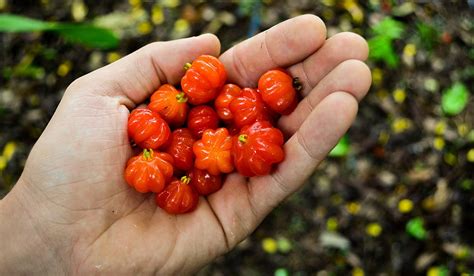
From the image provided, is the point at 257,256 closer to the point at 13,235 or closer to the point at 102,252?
the point at 102,252

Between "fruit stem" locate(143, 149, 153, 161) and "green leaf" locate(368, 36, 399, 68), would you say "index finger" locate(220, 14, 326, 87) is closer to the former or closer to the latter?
"fruit stem" locate(143, 149, 153, 161)

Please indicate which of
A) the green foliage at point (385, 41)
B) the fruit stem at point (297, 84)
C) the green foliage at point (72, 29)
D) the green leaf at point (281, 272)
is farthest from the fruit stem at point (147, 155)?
the green foliage at point (385, 41)

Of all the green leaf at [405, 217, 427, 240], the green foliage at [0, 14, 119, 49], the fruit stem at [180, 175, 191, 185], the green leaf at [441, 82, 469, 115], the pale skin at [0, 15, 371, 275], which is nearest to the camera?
the pale skin at [0, 15, 371, 275]

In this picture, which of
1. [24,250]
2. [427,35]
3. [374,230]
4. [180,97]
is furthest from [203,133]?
[427,35]

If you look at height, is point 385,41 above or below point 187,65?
below

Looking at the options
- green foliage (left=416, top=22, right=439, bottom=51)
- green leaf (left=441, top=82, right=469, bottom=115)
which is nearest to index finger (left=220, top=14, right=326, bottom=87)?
green leaf (left=441, top=82, right=469, bottom=115)

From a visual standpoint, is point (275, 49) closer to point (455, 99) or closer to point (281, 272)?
point (281, 272)
